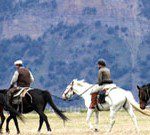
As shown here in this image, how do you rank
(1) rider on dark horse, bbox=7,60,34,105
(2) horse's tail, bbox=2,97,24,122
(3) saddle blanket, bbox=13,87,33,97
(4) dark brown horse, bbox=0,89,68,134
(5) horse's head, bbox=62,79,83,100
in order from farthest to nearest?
(5) horse's head, bbox=62,79,83,100 < (1) rider on dark horse, bbox=7,60,34,105 < (3) saddle blanket, bbox=13,87,33,97 < (4) dark brown horse, bbox=0,89,68,134 < (2) horse's tail, bbox=2,97,24,122

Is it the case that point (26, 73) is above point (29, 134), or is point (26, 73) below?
above

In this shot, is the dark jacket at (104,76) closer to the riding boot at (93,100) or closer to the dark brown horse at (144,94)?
the riding boot at (93,100)

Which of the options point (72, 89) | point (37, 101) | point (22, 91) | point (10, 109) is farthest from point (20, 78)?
point (72, 89)

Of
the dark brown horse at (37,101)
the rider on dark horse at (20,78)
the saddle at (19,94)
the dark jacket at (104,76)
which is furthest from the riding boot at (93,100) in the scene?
the saddle at (19,94)

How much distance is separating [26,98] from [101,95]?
102 inches

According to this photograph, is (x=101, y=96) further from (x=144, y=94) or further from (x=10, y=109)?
(x=10, y=109)

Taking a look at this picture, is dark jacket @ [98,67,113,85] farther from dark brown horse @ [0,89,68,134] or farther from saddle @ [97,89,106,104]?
dark brown horse @ [0,89,68,134]

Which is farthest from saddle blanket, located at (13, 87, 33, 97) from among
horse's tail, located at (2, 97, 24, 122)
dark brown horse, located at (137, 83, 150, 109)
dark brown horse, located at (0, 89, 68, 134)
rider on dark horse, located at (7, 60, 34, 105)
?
dark brown horse, located at (137, 83, 150, 109)

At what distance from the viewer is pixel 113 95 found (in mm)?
26250

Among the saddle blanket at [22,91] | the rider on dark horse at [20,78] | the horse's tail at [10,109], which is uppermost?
the rider on dark horse at [20,78]

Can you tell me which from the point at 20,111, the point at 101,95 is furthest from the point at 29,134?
the point at 101,95

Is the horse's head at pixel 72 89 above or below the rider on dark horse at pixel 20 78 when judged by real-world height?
below

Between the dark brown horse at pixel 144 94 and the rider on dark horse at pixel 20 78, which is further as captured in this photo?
the rider on dark horse at pixel 20 78

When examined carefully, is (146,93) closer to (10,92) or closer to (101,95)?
(101,95)
